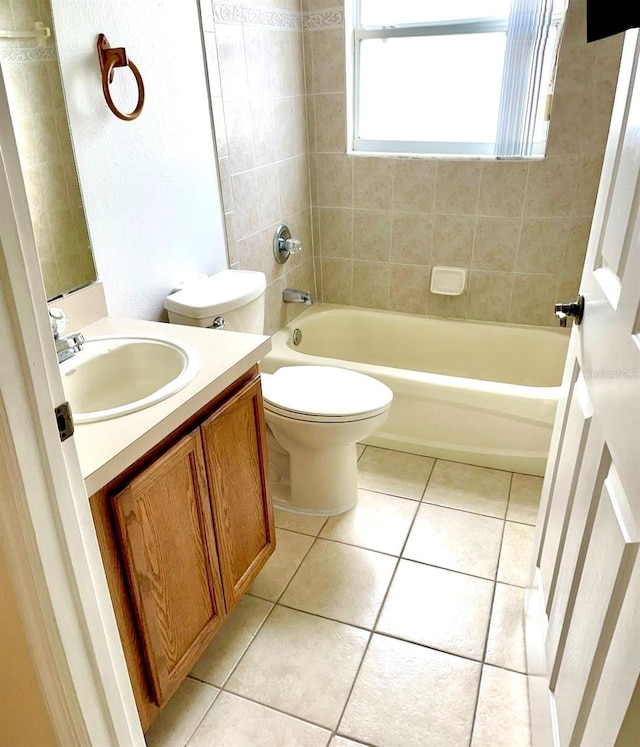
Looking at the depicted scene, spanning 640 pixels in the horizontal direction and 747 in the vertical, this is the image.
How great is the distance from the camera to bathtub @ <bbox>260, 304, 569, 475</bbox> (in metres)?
2.26

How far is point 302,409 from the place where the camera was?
188 cm

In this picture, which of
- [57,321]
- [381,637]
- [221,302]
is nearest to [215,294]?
[221,302]

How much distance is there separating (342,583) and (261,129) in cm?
178

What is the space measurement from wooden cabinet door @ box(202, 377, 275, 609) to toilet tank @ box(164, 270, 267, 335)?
41 centimetres

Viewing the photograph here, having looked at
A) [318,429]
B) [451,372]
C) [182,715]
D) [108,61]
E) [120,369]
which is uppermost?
[108,61]

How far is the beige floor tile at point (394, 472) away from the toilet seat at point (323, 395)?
1.54ft

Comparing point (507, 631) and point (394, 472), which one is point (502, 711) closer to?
point (507, 631)

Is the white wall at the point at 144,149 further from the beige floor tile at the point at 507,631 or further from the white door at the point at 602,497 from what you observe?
the beige floor tile at the point at 507,631

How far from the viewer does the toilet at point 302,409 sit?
1859mm

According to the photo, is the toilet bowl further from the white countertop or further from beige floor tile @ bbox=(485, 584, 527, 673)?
beige floor tile @ bbox=(485, 584, 527, 673)

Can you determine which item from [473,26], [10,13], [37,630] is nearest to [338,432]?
[37,630]

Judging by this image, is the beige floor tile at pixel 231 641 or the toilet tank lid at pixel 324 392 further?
the toilet tank lid at pixel 324 392

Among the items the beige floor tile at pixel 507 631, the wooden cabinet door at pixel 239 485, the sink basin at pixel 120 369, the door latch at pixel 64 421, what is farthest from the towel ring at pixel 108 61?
the beige floor tile at pixel 507 631

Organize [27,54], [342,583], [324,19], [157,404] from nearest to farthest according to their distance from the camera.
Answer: [157,404] → [27,54] → [342,583] → [324,19]
